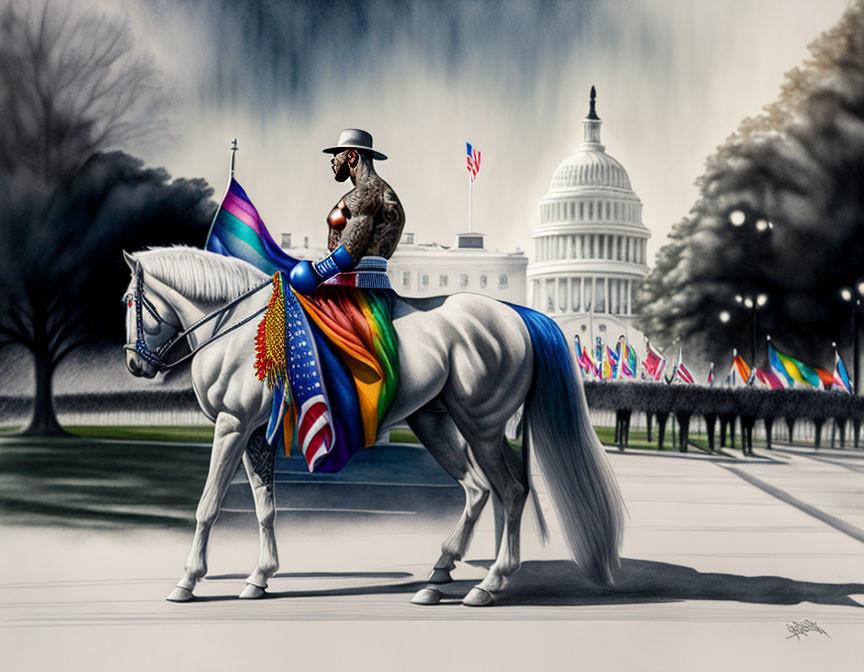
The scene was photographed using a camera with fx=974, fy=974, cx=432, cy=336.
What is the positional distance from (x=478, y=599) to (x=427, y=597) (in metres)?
0.30

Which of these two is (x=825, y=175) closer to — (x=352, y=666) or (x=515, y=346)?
(x=515, y=346)

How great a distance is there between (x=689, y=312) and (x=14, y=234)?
1312cm

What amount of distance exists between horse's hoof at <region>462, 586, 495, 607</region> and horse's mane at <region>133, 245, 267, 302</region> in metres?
2.25

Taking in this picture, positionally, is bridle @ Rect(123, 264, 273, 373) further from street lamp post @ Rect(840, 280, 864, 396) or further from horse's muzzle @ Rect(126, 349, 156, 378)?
street lamp post @ Rect(840, 280, 864, 396)

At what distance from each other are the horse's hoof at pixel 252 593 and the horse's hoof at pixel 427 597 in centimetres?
90

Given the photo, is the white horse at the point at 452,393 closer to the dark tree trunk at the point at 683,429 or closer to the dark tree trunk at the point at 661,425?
the dark tree trunk at the point at 683,429

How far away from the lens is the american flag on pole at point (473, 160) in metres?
9.27

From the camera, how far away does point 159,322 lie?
19.0 ft

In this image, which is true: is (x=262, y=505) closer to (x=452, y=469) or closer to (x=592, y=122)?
(x=452, y=469)

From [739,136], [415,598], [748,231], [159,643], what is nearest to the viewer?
[159,643]

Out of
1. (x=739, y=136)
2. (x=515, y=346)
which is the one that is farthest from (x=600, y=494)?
(x=739, y=136)

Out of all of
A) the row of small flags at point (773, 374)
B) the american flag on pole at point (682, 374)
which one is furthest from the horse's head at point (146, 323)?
the american flag on pole at point (682, 374)

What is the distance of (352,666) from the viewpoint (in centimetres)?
546

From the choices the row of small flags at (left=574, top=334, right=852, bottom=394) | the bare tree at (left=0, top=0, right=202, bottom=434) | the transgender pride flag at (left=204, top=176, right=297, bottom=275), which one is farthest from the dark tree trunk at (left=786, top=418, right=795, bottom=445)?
the transgender pride flag at (left=204, top=176, right=297, bottom=275)
